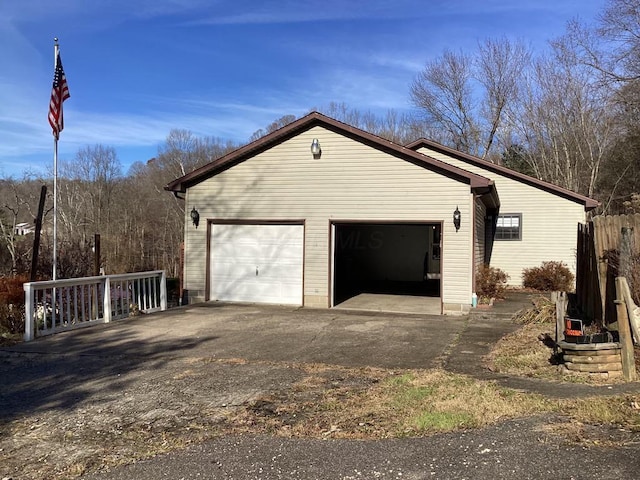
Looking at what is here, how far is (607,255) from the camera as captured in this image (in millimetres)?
8109

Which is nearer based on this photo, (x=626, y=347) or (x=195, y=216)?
(x=626, y=347)

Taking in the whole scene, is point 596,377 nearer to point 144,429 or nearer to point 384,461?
point 384,461

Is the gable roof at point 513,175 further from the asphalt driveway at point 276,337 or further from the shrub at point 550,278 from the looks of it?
the asphalt driveway at point 276,337

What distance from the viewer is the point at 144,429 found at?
4.76 meters

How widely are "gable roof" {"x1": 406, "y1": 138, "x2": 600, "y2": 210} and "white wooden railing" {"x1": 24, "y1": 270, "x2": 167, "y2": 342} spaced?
34.0ft

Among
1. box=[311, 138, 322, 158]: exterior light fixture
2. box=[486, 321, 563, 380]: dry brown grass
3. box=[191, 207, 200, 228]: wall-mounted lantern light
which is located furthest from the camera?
box=[191, 207, 200, 228]: wall-mounted lantern light

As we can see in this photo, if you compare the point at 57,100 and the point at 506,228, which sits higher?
the point at 57,100

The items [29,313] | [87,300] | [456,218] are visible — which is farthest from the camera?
[456,218]

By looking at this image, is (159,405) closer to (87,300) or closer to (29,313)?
(29,313)

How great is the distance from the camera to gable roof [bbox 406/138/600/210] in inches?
702

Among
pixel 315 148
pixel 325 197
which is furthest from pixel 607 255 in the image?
pixel 315 148

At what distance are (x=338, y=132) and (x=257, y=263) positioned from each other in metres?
4.04

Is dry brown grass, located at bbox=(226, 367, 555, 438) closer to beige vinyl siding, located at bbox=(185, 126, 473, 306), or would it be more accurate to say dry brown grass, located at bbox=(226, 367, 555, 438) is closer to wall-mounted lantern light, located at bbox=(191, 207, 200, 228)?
beige vinyl siding, located at bbox=(185, 126, 473, 306)

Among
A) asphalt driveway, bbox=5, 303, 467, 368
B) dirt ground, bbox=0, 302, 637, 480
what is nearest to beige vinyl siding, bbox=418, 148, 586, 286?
asphalt driveway, bbox=5, 303, 467, 368
